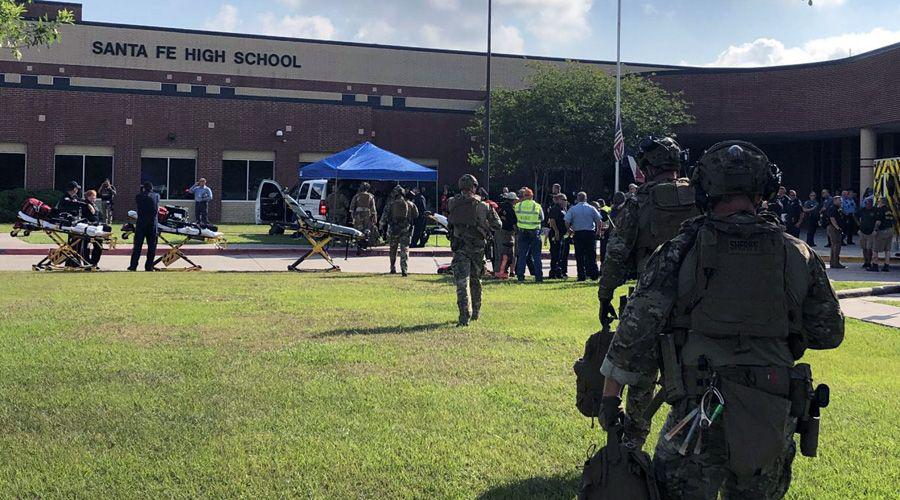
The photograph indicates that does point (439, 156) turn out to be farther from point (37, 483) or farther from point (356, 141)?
point (37, 483)

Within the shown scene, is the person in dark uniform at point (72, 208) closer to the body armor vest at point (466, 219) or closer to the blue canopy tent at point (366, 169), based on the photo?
the blue canopy tent at point (366, 169)

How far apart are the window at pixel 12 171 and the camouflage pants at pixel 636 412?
40.4 m

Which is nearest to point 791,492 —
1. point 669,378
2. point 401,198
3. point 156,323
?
point 669,378

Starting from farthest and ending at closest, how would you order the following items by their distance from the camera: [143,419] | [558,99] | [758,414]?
[558,99]
[143,419]
[758,414]

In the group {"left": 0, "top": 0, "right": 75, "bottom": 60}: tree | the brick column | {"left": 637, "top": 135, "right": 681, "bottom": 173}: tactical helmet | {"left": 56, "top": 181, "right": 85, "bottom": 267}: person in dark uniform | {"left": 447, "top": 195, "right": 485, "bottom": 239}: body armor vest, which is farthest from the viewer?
the brick column

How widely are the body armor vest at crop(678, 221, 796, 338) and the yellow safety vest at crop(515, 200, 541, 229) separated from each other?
14234 millimetres

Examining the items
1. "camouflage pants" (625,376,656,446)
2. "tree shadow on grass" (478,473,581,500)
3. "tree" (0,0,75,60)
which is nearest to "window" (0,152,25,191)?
"tree" (0,0,75,60)

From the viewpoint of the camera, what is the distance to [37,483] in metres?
5.21

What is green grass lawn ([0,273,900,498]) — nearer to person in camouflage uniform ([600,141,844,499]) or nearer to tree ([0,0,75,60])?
person in camouflage uniform ([600,141,844,499])

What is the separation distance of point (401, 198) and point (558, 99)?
2413 cm

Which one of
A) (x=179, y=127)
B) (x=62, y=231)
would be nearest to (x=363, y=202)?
(x=62, y=231)

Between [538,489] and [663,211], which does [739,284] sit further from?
[663,211]

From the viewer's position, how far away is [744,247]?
3.51m

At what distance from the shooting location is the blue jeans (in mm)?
17953
